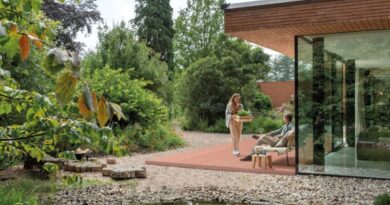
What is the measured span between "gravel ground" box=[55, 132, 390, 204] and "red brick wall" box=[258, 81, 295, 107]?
17426mm

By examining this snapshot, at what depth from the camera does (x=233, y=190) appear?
6.47 meters

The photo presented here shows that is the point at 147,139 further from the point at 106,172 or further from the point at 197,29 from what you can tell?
the point at 197,29

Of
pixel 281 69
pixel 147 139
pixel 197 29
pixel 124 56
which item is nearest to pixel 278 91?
pixel 197 29

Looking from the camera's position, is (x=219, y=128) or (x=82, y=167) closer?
(x=82, y=167)

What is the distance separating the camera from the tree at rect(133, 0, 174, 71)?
32.9m

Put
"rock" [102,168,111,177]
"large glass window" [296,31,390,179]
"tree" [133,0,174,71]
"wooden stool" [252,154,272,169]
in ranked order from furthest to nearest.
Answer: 1. "tree" [133,0,174,71]
2. "wooden stool" [252,154,272,169]
3. "rock" [102,168,111,177]
4. "large glass window" [296,31,390,179]

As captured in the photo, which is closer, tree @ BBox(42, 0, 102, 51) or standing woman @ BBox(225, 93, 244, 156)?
standing woman @ BBox(225, 93, 244, 156)

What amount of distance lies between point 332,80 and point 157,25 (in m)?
26.5

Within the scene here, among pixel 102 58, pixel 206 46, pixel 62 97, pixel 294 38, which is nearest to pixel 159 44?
pixel 206 46

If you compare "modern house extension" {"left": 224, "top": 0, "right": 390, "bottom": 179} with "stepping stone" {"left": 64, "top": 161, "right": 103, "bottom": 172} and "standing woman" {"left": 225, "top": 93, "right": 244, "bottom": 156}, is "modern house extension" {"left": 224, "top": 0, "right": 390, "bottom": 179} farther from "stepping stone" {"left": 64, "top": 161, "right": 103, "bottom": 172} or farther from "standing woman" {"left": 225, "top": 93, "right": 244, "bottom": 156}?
"stepping stone" {"left": 64, "top": 161, "right": 103, "bottom": 172}

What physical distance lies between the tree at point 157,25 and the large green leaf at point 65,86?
3176 centimetres

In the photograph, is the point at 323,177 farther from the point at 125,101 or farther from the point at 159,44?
the point at 159,44

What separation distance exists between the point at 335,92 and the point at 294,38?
1.24 m

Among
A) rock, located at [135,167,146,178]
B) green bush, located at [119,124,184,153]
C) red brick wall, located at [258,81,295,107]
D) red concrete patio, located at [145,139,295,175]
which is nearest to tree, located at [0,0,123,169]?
rock, located at [135,167,146,178]
